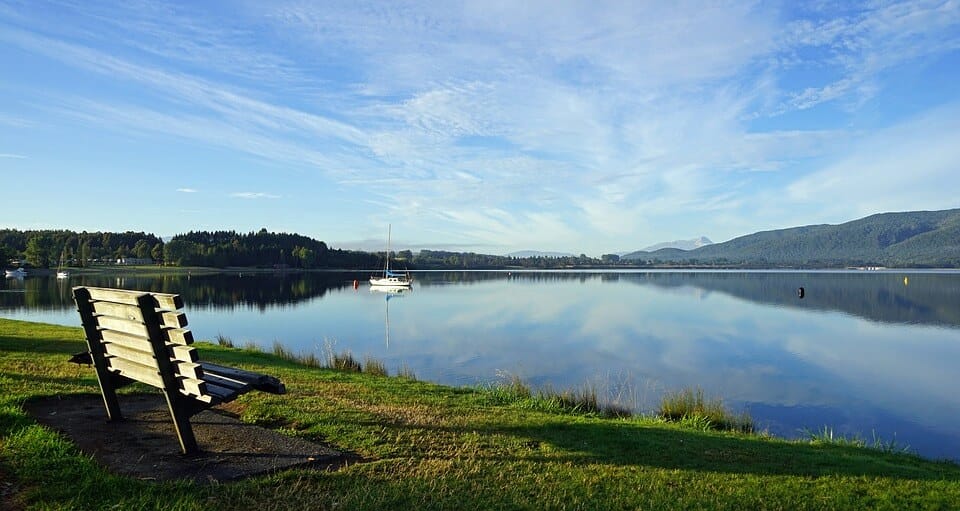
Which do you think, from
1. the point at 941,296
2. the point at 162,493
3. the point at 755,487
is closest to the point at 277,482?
the point at 162,493

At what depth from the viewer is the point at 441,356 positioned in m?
19.1

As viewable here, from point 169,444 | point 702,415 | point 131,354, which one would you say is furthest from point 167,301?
point 702,415

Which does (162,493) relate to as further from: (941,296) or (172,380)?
(941,296)

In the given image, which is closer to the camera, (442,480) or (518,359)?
(442,480)

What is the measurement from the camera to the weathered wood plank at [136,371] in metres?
4.82

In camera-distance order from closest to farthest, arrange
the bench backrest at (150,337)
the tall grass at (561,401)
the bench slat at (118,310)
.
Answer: the bench backrest at (150,337)
the bench slat at (118,310)
the tall grass at (561,401)

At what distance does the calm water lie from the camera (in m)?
13.6

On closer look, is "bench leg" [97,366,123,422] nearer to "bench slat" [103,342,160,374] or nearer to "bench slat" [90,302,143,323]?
"bench slat" [103,342,160,374]

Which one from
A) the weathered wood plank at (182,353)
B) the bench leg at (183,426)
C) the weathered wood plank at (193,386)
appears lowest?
the bench leg at (183,426)

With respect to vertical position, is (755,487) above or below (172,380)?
below

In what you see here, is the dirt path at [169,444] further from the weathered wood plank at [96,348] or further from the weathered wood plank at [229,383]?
the weathered wood plank at [229,383]

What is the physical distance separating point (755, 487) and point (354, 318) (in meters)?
29.6

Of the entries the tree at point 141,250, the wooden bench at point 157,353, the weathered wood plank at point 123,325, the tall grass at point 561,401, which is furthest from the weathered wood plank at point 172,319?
the tree at point 141,250

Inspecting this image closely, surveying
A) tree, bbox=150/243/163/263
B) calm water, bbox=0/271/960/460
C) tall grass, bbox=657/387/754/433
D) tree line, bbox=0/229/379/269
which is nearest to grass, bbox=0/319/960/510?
tall grass, bbox=657/387/754/433
